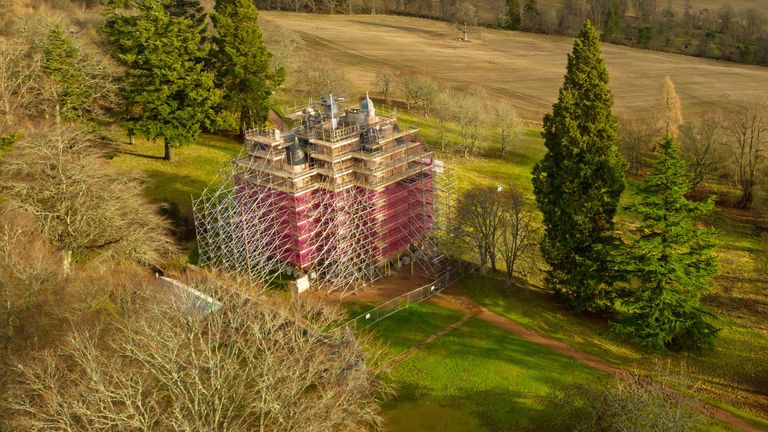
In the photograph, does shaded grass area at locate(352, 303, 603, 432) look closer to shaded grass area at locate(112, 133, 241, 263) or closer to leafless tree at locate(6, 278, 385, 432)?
leafless tree at locate(6, 278, 385, 432)

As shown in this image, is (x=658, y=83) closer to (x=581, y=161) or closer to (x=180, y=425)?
(x=581, y=161)

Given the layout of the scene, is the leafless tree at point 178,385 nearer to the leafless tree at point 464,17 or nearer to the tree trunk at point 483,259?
the tree trunk at point 483,259

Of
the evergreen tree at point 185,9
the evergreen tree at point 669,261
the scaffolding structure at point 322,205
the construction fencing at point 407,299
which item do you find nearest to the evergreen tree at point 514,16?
the evergreen tree at point 185,9

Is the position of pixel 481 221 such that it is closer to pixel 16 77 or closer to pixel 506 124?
pixel 506 124

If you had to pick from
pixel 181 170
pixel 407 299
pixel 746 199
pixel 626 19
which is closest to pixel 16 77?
pixel 181 170

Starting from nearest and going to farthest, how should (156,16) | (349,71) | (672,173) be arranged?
(672,173) → (156,16) → (349,71)

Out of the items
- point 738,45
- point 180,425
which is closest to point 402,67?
point 738,45
